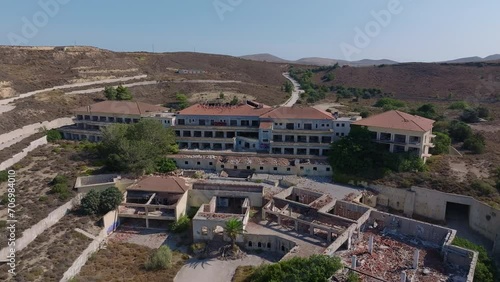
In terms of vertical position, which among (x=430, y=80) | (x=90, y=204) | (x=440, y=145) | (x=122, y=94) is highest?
(x=430, y=80)

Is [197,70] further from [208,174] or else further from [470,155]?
[470,155]

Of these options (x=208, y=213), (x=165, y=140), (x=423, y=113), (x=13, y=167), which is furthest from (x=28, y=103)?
(x=423, y=113)

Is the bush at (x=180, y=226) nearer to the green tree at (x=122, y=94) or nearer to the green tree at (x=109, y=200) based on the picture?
the green tree at (x=109, y=200)

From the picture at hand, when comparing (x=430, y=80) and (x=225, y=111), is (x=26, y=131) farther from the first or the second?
(x=430, y=80)

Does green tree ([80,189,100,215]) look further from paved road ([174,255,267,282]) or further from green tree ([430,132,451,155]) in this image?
green tree ([430,132,451,155])

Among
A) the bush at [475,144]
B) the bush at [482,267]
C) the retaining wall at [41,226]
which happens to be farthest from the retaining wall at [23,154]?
the bush at [475,144]

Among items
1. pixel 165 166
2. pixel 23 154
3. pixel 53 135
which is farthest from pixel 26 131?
pixel 165 166
